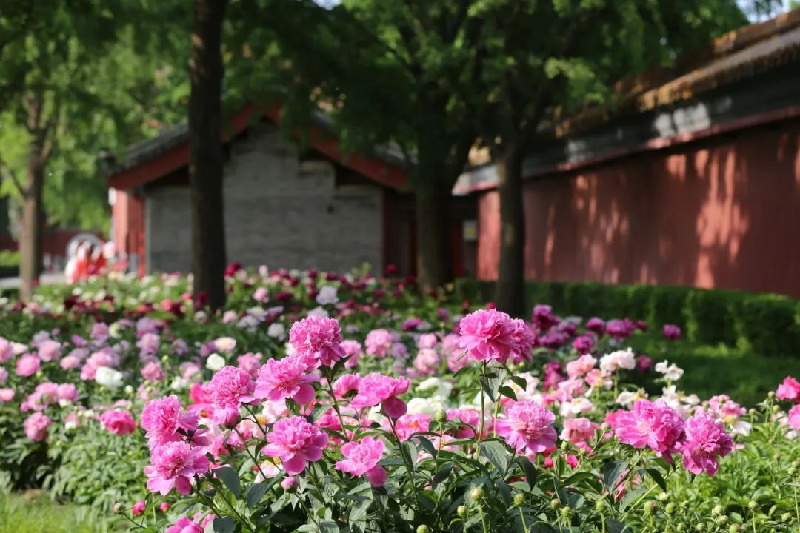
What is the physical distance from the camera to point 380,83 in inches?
619

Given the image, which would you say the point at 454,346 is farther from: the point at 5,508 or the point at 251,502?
the point at 251,502

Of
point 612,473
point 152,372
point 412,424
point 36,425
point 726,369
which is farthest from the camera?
point 726,369

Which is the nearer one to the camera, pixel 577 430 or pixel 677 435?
pixel 677 435

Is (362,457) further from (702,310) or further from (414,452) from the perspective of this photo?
(702,310)

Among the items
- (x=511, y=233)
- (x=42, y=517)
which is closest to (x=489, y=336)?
(x=42, y=517)

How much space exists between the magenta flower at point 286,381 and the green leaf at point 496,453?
0.62 metres

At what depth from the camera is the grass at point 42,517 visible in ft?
18.5

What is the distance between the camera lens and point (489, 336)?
338cm

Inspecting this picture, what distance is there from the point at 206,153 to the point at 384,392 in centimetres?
996

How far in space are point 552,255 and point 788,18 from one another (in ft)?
26.9

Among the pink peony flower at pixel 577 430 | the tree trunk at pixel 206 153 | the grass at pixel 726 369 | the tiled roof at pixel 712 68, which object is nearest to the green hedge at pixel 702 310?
the grass at pixel 726 369

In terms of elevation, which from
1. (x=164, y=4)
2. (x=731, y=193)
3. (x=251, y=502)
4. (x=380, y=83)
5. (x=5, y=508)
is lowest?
(x=5, y=508)

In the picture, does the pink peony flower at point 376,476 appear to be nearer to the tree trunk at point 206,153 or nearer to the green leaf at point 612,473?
the green leaf at point 612,473

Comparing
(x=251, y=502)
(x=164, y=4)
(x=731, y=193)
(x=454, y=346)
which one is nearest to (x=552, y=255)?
(x=731, y=193)
